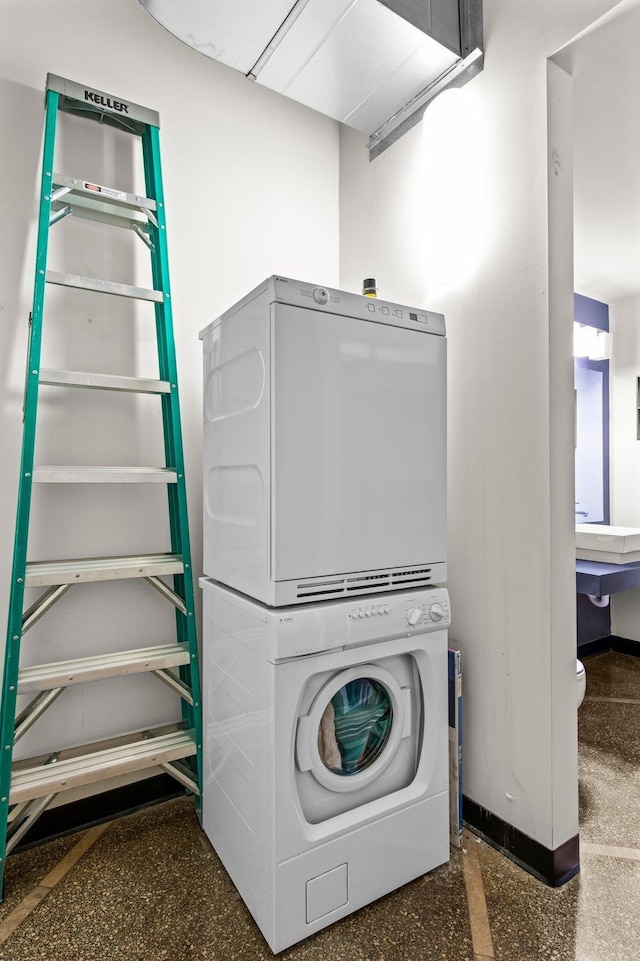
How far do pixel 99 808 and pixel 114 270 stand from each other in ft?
6.21

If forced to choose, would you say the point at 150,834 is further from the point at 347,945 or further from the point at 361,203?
the point at 361,203

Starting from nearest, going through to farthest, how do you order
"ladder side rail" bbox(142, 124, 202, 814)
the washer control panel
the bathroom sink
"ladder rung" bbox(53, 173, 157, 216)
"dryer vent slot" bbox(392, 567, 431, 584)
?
1. the washer control panel
2. "dryer vent slot" bbox(392, 567, 431, 584)
3. "ladder rung" bbox(53, 173, 157, 216)
4. "ladder side rail" bbox(142, 124, 202, 814)
5. the bathroom sink

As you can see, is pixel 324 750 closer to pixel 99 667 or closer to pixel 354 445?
pixel 99 667

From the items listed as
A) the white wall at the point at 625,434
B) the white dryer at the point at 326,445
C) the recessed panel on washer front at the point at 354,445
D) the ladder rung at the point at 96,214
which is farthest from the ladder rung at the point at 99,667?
the white wall at the point at 625,434

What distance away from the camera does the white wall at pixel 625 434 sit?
12.0 ft

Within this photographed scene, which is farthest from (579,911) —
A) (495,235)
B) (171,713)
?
(495,235)

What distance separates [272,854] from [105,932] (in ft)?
1.71

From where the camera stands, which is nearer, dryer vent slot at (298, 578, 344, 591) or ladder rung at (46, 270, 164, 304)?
dryer vent slot at (298, 578, 344, 591)

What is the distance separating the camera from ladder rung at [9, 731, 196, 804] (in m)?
1.51

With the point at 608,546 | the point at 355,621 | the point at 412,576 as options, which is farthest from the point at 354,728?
the point at 608,546

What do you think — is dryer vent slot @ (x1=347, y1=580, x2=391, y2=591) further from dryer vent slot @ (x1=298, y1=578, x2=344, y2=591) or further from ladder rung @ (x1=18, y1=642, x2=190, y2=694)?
ladder rung @ (x1=18, y1=642, x2=190, y2=694)

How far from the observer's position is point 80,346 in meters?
1.82

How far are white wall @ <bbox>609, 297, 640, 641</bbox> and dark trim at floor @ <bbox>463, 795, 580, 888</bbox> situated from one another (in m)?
2.53

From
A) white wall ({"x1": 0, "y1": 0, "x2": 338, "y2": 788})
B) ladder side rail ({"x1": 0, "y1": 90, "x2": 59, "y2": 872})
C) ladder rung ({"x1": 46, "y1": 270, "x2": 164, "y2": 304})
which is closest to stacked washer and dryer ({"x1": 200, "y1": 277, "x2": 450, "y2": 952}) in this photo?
ladder rung ({"x1": 46, "y1": 270, "x2": 164, "y2": 304})
